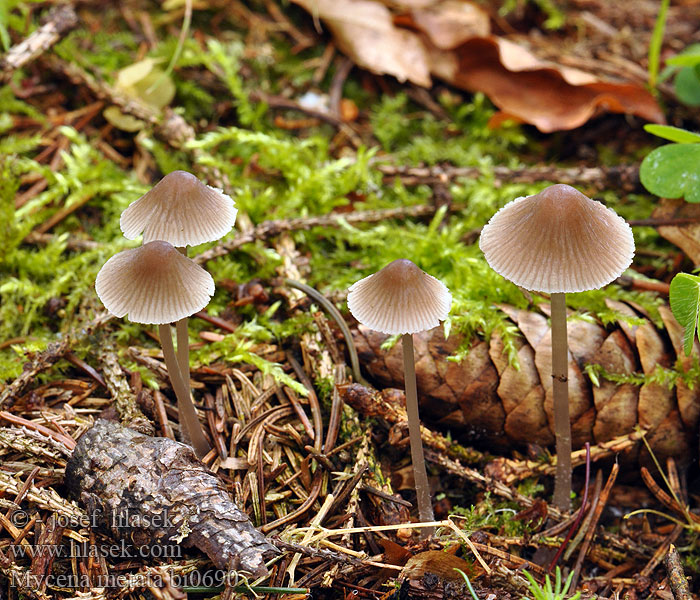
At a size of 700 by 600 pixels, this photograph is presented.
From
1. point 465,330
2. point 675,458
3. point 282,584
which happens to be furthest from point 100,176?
point 675,458

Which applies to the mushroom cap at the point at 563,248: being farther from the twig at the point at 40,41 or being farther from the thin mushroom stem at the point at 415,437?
the twig at the point at 40,41

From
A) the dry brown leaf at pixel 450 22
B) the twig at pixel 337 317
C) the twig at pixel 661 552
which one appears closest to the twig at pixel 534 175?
the dry brown leaf at pixel 450 22

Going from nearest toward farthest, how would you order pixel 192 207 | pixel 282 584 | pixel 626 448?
1. pixel 282 584
2. pixel 192 207
3. pixel 626 448

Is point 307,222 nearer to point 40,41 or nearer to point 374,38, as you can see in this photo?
point 374,38

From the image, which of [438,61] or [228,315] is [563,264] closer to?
[228,315]

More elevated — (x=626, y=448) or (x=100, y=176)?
(x=100, y=176)

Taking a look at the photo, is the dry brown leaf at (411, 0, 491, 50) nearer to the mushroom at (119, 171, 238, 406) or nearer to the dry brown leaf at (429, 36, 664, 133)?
the dry brown leaf at (429, 36, 664, 133)

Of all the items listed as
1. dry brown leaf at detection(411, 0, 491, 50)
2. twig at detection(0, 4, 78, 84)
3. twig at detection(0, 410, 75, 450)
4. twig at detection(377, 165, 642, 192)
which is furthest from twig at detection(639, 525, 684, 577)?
twig at detection(0, 4, 78, 84)
